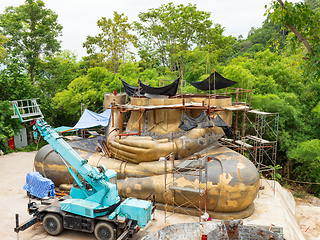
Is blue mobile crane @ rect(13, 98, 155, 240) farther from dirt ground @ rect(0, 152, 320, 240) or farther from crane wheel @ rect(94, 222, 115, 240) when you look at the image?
dirt ground @ rect(0, 152, 320, 240)

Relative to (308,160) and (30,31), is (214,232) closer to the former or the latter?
(308,160)

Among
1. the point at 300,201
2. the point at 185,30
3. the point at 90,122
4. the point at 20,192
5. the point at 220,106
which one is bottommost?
the point at 300,201

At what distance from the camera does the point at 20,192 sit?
15.8m

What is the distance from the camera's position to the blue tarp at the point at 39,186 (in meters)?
14.1

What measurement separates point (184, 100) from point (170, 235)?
8.09m

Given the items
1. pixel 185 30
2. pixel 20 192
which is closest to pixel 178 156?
pixel 20 192

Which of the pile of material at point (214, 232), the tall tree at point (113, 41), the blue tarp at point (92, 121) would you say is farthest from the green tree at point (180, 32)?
the pile of material at point (214, 232)

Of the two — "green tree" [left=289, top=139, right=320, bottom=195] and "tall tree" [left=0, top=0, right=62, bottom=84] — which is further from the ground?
"tall tree" [left=0, top=0, right=62, bottom=84]

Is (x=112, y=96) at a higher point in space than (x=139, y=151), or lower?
higher

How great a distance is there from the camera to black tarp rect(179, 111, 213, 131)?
1417cm

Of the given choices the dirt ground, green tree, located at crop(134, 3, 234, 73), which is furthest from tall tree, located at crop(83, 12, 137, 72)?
the dirt ground

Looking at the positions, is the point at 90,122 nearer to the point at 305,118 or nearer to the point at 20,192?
the point at 20,192

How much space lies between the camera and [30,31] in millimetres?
31328

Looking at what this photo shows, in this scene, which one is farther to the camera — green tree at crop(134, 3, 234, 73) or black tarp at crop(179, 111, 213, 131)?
green tree at crop(134, 3, 234, 73)
